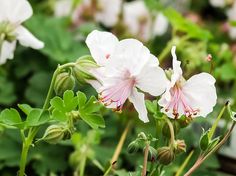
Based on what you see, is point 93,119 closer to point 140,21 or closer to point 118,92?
point 118,92

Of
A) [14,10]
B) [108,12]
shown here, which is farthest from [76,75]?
[108,12]

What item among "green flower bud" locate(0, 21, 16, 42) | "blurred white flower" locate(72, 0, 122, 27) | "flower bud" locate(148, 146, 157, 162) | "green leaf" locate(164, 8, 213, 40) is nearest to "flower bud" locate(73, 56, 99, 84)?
Result: "flower bud" locate(148, 146, 157, 162)

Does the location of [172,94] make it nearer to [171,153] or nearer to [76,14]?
[171,153]

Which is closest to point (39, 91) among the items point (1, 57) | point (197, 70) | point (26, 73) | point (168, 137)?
point (26, 73)

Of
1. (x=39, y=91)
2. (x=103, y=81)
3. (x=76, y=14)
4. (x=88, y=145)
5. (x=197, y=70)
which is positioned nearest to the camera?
(x=103, y=81)

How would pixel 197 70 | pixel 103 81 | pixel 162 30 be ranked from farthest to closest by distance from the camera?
1. pixel 162 30
2. pixel 197 70
3. pixel 103 81

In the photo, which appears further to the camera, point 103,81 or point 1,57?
point 1,57
